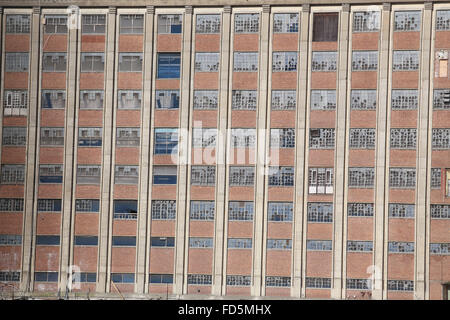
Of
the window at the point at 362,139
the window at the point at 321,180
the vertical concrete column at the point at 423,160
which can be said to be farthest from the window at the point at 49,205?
the vertical concrete column at the point at 423,160

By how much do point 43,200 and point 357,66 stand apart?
82.8 feet

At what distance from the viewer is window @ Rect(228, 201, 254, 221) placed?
53938mm

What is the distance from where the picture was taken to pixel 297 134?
177 feet

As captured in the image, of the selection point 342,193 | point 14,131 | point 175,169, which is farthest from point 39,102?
point 342,193

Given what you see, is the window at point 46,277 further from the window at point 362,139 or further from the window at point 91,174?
the window at point 362,139

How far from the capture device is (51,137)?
55906 mm

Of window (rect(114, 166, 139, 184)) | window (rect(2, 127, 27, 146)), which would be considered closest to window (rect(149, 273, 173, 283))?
window (rect(114, 166, 139, 184))

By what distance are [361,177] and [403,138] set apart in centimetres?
410

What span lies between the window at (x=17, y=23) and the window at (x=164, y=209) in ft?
54.2

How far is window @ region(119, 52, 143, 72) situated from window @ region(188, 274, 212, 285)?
15.9 meters

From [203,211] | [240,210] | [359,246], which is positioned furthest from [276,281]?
[203,211]

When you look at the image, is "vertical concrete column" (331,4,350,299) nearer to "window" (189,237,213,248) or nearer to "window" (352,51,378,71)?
"window" (352,51,378,71)

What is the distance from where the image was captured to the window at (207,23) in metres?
55.2
